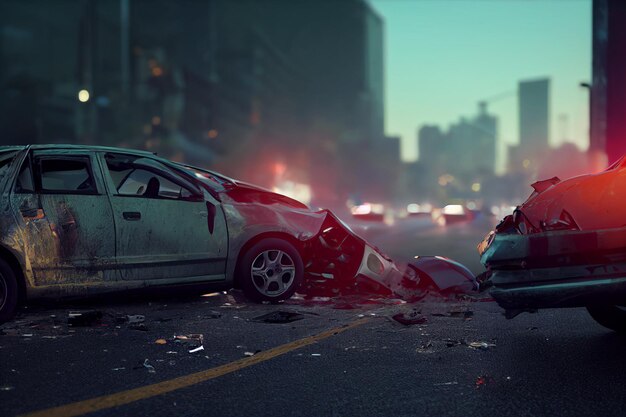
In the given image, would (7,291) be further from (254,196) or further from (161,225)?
(254,196)

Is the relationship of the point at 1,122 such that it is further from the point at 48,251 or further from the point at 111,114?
the point at 48,251

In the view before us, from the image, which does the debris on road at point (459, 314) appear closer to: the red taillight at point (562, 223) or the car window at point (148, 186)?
the red taillight at point (562, 223)

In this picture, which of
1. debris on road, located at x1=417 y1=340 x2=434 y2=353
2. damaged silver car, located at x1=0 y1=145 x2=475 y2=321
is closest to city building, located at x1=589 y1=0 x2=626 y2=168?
damaged silver car, located at x1=0 y1=145 x2=475 y2=321

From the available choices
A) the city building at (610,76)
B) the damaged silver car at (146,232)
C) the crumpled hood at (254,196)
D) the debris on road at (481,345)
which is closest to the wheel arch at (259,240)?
the damaged silver car at (146,232)

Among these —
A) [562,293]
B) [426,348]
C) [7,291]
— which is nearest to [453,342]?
[426,348]

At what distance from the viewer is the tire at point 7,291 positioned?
19.9ft

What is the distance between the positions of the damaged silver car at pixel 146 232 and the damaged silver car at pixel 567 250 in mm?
3080

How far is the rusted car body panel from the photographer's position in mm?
4566

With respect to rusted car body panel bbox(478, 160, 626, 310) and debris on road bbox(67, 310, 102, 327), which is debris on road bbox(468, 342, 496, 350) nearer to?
rusted car body panel bbox(478, 160, 626, 310)

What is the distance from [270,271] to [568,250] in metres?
3.73

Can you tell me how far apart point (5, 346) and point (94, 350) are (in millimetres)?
770

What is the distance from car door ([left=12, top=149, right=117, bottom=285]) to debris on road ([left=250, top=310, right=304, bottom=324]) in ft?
5.31

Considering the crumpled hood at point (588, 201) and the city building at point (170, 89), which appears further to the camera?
the city building at point (170, 89)

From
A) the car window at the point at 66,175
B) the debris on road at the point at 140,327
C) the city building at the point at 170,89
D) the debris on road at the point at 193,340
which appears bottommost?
the debris on road at the point at 193,340
